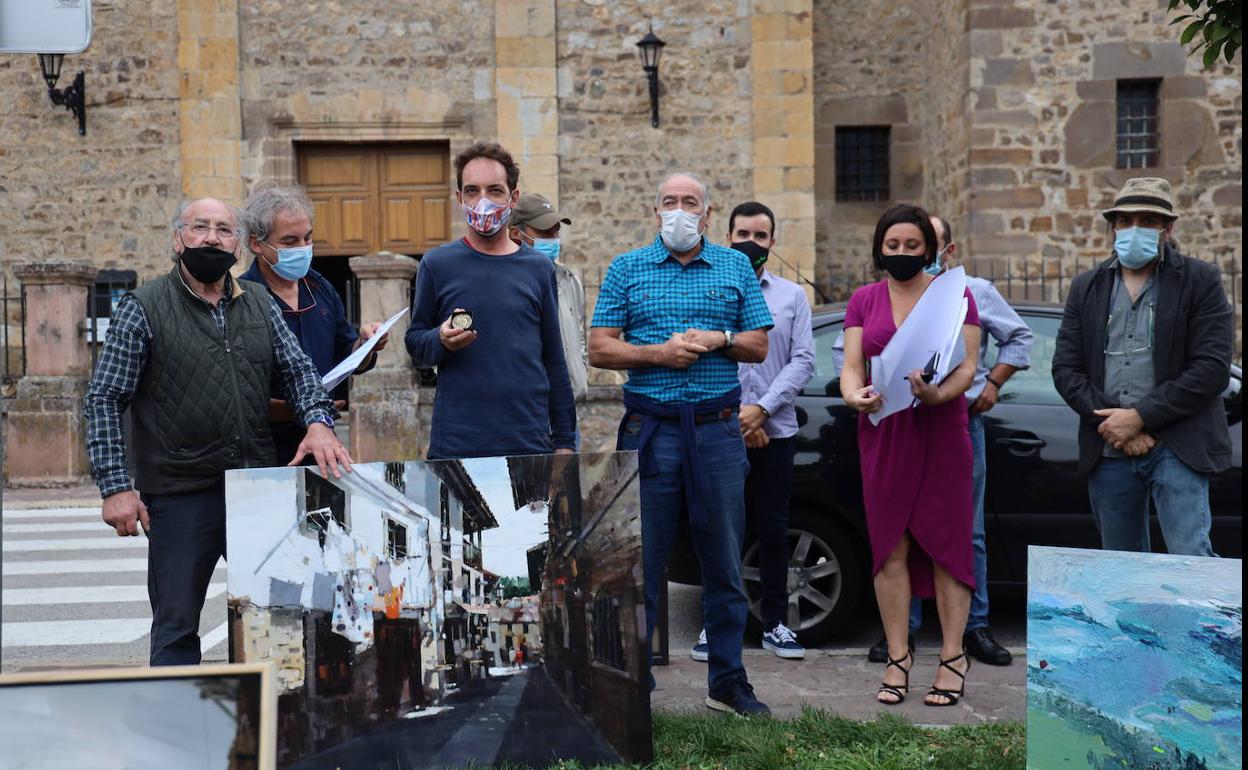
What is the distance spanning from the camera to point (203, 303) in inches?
160

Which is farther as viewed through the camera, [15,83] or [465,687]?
[15,83]

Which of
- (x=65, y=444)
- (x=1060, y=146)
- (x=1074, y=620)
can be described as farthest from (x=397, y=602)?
(x=1060, y=146)

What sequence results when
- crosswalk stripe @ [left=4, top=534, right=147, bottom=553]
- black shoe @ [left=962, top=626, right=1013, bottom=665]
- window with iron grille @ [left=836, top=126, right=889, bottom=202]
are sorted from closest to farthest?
black shoe @ [left=962, top=626, right=1013, bottom=665] < crosswalk stripe @ [left=4, top=534, right=147, bottom=553] < window with iron grille @ [left=836, top=126, right=889, bottom=202]

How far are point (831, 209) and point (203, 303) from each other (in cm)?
1634

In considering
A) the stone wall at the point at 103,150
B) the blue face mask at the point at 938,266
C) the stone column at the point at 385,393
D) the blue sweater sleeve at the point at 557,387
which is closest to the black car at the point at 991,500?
the blue face mask at the point at 938,266

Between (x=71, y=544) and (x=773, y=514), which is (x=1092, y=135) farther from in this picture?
(x=71, y=544)

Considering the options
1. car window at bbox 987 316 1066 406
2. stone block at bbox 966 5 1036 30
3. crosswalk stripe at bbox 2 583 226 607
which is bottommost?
crosswalk stripe at bbox 2 583 226 607

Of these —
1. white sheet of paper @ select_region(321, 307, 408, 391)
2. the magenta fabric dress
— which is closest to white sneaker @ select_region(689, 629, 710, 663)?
the magenta fabric dress

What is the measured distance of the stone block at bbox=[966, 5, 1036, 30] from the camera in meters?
16.2

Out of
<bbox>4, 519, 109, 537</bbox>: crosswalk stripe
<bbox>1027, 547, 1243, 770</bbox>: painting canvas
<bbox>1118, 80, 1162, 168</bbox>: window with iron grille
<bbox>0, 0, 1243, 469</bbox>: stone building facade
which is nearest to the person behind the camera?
<bbox>1027, 547, 1243, 770</bbox>: painting canvas

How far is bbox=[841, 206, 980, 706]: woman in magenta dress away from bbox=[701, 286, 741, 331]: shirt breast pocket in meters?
0.65

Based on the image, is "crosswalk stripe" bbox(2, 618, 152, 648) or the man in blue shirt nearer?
the man in blue shirt

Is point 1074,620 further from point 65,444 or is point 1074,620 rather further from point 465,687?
point 65,444

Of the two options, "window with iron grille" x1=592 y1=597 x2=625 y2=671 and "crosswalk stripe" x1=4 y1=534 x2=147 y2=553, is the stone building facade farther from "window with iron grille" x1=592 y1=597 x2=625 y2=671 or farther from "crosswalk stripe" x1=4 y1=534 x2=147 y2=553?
"window with iron grille" x1=592 y1=597 x2=625 y2=671
